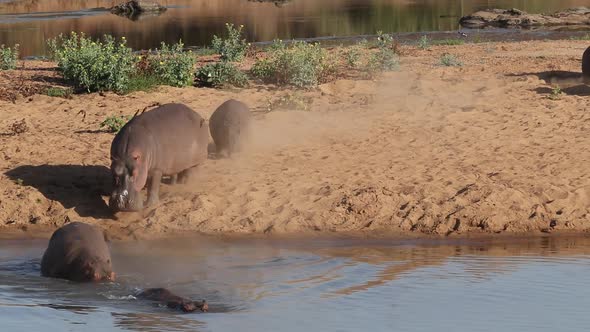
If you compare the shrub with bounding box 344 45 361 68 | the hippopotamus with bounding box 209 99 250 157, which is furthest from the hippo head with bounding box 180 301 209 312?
the shrub with bounding box 344 45 361 68

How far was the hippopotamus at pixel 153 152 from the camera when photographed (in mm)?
10742

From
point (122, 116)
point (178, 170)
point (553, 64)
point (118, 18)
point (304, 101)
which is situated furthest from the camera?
point (118, 18)

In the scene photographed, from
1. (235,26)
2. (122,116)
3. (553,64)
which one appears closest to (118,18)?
(235,26)

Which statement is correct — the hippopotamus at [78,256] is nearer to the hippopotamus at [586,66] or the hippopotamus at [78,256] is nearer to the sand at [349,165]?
the sand at [349,165]

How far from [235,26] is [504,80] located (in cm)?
1779

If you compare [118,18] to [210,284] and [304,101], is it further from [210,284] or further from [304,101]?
[210,284]

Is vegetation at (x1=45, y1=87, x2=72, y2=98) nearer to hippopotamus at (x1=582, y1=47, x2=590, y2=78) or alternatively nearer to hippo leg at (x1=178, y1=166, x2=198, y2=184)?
hippo leg at (x1=178, y1=166, x2=198, y2=184)

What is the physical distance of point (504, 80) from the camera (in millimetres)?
16625

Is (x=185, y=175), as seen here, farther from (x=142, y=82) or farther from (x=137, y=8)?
(x=137, y=8)

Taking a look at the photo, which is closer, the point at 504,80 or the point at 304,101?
the point at 304,101

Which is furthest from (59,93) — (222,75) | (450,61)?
(450,61)

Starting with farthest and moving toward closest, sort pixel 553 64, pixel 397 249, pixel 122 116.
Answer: pixel 553 64 → pixel 122 116 → pixel 397 249

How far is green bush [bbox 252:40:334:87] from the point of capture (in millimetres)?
16359

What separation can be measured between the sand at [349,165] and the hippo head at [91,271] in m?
1.86
